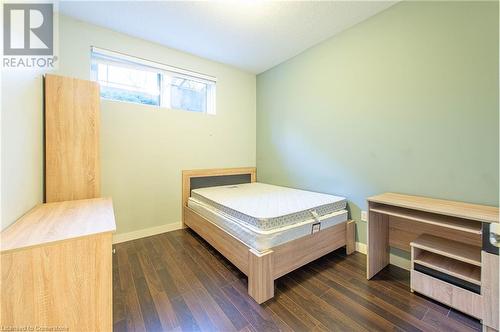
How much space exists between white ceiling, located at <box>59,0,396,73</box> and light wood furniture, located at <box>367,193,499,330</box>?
75.1 inches

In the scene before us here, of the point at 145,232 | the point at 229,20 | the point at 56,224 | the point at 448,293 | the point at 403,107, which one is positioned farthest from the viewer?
the point at 145,232

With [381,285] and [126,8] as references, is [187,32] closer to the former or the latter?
[126,8]

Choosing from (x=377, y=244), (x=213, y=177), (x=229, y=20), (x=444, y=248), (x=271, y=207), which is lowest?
(x=377, y=244)

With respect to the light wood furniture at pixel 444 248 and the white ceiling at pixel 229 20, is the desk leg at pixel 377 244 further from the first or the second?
the white ceiling at pixel 229 20

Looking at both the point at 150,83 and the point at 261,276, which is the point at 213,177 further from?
the point at 261,276

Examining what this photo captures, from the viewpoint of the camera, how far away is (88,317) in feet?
3.33

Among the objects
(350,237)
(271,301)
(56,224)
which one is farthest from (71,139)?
(350,237)

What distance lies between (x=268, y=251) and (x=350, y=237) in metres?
1.19

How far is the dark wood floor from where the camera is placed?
1.29 m

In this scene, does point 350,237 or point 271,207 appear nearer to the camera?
point 271,207

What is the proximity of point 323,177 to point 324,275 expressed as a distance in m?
1.19

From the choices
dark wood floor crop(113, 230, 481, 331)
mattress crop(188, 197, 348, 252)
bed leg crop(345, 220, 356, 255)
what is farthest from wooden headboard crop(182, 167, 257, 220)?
bed leg crop(345, 220, 356, 255)

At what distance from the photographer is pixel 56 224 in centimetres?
117

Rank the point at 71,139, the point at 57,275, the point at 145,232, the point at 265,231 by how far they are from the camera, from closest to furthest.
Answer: the point at 57,275 < the point at 265,231 < the point at 71,139 < the point at 145,232
